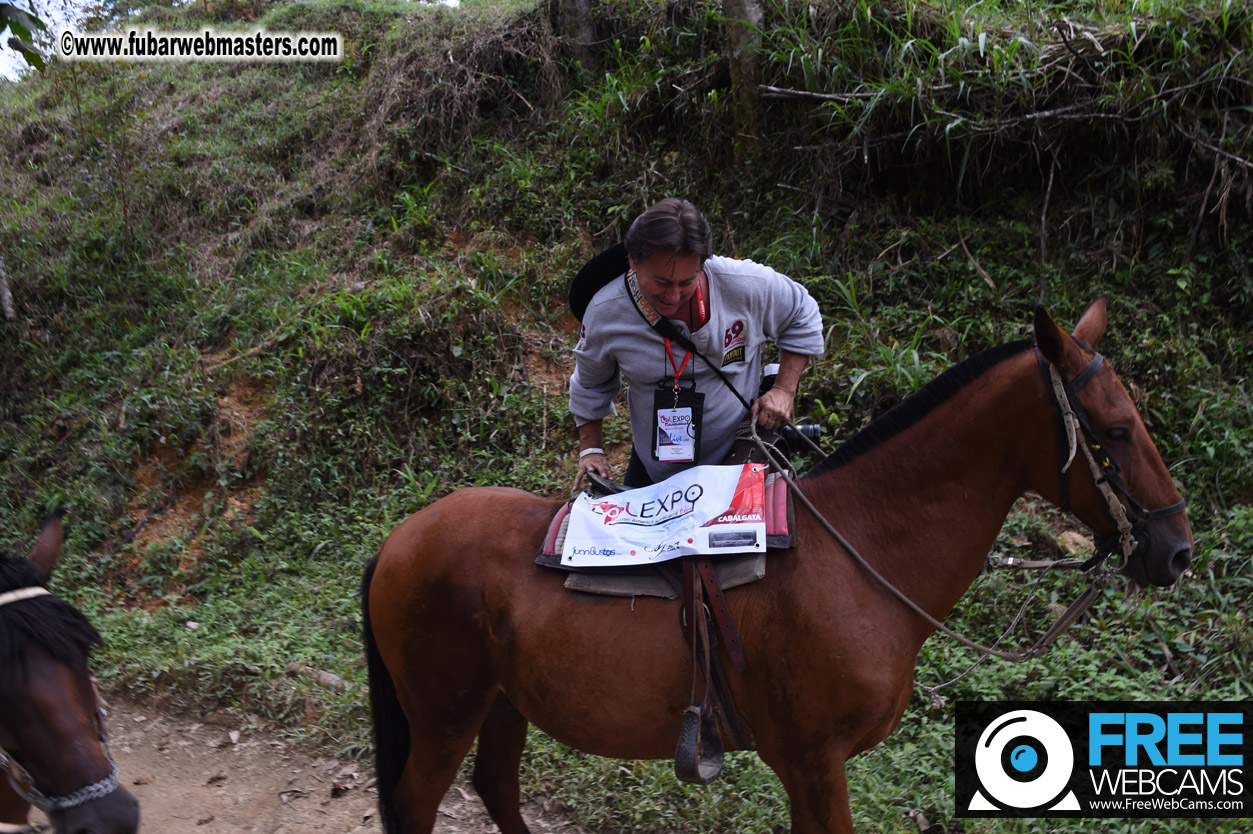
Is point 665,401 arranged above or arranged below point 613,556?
above

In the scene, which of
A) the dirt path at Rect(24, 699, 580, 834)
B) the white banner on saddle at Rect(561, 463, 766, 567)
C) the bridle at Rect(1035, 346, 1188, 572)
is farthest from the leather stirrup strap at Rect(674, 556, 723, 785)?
the dirt path at Rect(24, 699, 580, 834)

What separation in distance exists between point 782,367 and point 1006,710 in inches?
82.7

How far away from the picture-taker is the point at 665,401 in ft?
9.74

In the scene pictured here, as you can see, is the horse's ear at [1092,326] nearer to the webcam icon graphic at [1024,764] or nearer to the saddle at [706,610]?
the saddle at [706,610]

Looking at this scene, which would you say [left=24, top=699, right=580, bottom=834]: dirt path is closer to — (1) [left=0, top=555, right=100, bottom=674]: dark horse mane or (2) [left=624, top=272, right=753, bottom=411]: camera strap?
(1) [left=0, top=555, right=100, bottom=674]: dark horse mane

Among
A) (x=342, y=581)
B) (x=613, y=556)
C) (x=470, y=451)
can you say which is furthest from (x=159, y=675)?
(x=613, y=556)

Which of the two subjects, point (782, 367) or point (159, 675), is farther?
point (159, 675)

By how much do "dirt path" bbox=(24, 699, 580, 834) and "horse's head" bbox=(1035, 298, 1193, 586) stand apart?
2686mm

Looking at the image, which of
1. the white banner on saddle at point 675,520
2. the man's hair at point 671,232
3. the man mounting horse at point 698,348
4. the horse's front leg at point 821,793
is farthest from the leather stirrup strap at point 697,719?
the man's hair at point 671,232

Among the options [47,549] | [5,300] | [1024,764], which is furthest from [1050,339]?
[5,300]

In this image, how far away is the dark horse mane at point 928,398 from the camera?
254 centimetres

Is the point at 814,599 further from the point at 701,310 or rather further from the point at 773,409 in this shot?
the point at 701,310

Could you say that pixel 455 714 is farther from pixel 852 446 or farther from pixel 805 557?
pixel 852 446

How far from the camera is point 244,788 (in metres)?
4.33
